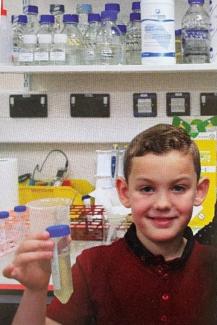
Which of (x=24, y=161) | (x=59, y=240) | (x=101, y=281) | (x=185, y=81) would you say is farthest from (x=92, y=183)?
(x=59, y=240)

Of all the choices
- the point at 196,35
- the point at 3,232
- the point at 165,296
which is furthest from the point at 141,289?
the point at 196,35

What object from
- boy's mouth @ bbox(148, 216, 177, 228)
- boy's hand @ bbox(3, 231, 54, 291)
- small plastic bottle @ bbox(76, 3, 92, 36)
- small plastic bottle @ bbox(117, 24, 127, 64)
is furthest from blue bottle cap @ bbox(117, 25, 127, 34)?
boy's hand @ bbox(3, 231, 54, 291)

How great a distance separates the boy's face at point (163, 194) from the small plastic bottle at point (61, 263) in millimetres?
130

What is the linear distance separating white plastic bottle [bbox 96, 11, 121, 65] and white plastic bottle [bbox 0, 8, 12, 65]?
0.27 m

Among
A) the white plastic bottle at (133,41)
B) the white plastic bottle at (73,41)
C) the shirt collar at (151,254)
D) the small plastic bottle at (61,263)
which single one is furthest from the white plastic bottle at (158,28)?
the small plastic bottle at (61,263)

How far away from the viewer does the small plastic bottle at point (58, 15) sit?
152 centimetres

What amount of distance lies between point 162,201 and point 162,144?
88 millimetres

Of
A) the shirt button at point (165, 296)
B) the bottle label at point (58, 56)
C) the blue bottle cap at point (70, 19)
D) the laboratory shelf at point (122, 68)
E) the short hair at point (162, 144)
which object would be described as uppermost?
the blue bottle cap at point (70, 19)

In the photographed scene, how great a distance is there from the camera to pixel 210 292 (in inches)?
31.2

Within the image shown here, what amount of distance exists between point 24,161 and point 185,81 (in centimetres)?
61

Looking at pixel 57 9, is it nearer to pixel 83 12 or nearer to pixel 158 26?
pixel 83 12

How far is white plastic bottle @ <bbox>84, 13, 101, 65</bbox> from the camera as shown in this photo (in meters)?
1.50

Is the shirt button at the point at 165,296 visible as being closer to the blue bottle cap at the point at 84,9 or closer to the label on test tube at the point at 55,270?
the label on test tube at the point at 55,270

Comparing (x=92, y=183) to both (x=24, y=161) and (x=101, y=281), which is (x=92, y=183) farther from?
(x=101, y=281)
